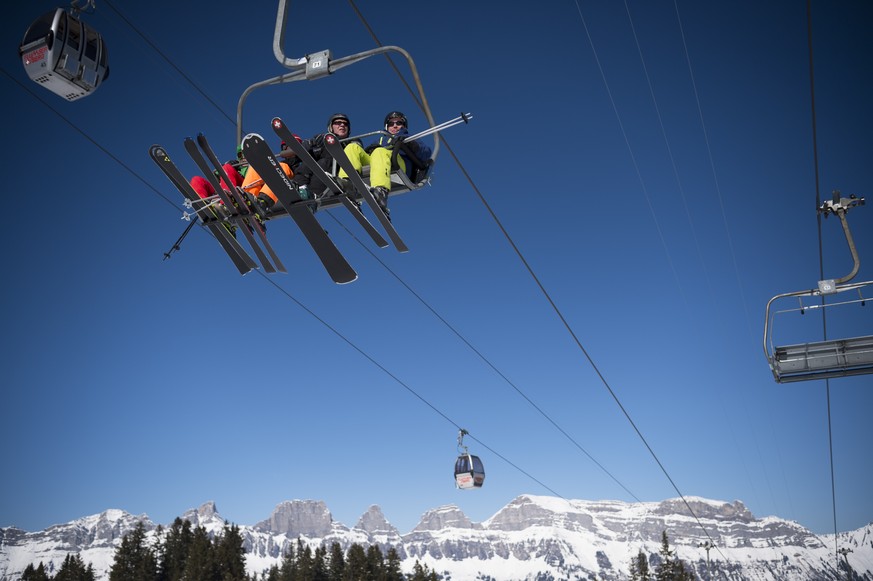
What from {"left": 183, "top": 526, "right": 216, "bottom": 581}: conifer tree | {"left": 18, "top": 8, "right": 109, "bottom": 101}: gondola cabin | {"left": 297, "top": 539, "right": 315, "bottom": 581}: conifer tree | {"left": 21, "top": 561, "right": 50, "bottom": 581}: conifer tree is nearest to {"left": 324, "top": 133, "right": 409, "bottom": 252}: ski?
{"left": 18, "top": 8, "right": 109, "bottom": 101}: gondola cabin

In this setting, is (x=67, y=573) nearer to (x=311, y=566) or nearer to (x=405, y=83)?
(x=311, y=566)

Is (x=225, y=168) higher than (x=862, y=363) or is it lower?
higher

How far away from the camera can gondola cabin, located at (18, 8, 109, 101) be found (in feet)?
21.1

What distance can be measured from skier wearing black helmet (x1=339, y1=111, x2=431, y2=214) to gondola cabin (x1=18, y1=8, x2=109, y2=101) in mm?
2886

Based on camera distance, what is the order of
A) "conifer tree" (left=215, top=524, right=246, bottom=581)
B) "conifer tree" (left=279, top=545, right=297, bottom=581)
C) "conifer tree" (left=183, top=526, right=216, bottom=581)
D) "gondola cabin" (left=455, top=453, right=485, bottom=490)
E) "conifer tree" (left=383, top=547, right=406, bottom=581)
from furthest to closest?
"conifer tree" (left=279, top=545, right=297, bottom=581)
"conifer tree" (left=383, top=547, right=406, bottom=581)
"conifer tree" (left=215, top=524, right=246, bottom=581)
"conifer tree" (left=183, top=526, right=216, bottom=581)
"gondola cabin" (left=455, top=453, right=485, bottom=490)

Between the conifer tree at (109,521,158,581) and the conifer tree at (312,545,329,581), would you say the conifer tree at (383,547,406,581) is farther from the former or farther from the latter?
the conifer tree at (109,521,158,581)

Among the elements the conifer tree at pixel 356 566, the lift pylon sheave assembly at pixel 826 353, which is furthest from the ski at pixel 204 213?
the conifer tree at pixel 356 566

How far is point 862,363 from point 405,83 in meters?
8.67

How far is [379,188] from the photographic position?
8102 millimetres

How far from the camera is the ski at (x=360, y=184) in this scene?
745 cm

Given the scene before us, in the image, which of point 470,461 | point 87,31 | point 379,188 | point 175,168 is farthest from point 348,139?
point 470,461

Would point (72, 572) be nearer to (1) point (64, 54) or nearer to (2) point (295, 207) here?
(2) point (295, 207)

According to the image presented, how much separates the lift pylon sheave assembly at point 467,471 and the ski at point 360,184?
15.9m

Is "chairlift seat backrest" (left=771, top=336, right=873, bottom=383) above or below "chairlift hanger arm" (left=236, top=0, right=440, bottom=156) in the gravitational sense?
below
